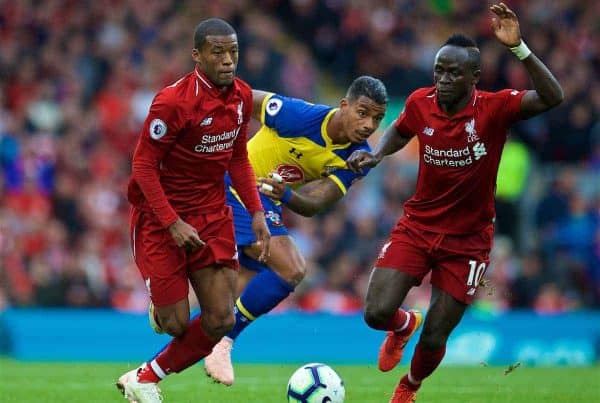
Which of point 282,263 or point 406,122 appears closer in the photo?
point 406,122

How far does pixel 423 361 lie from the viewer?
9703 mm

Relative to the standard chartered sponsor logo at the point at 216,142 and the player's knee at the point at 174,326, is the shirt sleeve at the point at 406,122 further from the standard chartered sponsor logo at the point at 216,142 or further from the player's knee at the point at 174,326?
the player's knee at the point at 174,326

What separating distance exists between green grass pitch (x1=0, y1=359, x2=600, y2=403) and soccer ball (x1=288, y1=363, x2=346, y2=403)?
121cm

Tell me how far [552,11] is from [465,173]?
43.0 feet

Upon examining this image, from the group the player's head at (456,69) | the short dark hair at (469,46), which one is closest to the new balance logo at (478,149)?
the player's head at (456,69)

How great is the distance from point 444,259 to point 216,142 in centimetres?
194

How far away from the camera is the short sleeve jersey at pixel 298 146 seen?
10.9 meters

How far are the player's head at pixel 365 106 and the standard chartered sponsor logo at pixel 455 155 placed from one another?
104 centimetres

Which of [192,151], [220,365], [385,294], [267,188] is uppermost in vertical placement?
[192,151]

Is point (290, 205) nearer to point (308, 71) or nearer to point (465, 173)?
point (465, 173)

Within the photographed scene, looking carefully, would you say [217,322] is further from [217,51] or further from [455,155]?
[455,155]

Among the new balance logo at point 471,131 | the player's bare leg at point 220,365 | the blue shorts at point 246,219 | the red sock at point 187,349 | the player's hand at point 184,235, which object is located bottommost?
the player's bare leg at point 220,365

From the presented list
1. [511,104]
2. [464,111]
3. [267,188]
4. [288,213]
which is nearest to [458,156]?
[464,111]

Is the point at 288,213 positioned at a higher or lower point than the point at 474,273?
lower
